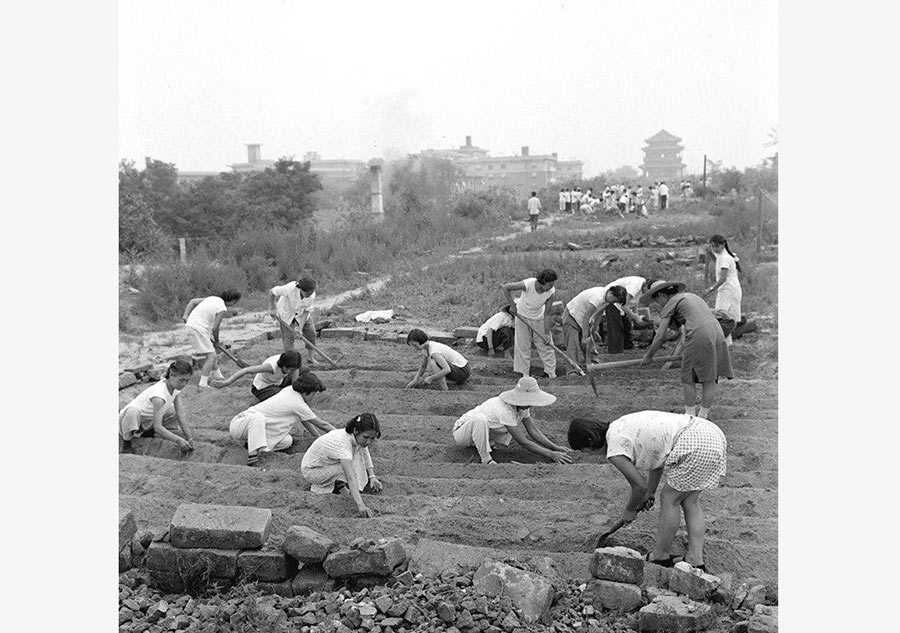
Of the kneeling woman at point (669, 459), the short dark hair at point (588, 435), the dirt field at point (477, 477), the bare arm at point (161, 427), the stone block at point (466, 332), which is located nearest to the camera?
the kneeling woman at point (669, 459)

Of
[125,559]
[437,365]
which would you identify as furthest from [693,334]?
[125,559]

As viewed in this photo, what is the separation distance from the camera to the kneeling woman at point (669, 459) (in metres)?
4.67

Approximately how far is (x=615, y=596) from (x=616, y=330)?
485 cm

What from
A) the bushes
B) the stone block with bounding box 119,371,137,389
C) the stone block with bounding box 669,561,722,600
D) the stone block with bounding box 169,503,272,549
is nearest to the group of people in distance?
the stone block with bounding box 669,561,722,600

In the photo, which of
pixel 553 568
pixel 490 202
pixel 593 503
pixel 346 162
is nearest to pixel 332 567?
pixel 553 568

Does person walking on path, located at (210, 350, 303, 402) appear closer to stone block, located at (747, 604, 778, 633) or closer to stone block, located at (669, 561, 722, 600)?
stone block, located at (669, 561, 722, 600)

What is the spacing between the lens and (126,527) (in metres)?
5.32

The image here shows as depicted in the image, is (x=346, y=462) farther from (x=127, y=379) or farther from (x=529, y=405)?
(x=127, y=379)

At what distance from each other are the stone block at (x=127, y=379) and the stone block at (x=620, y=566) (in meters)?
5.84

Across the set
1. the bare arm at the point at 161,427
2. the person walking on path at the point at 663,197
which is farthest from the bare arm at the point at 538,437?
the person walking on path at the point at 663,197

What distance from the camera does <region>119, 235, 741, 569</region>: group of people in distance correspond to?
4.76 m

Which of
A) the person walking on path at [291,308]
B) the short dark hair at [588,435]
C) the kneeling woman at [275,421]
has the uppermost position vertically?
the person walking on path at [291,308]

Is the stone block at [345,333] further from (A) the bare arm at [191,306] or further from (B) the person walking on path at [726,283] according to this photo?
(B) the person walking on path at [726,283]
